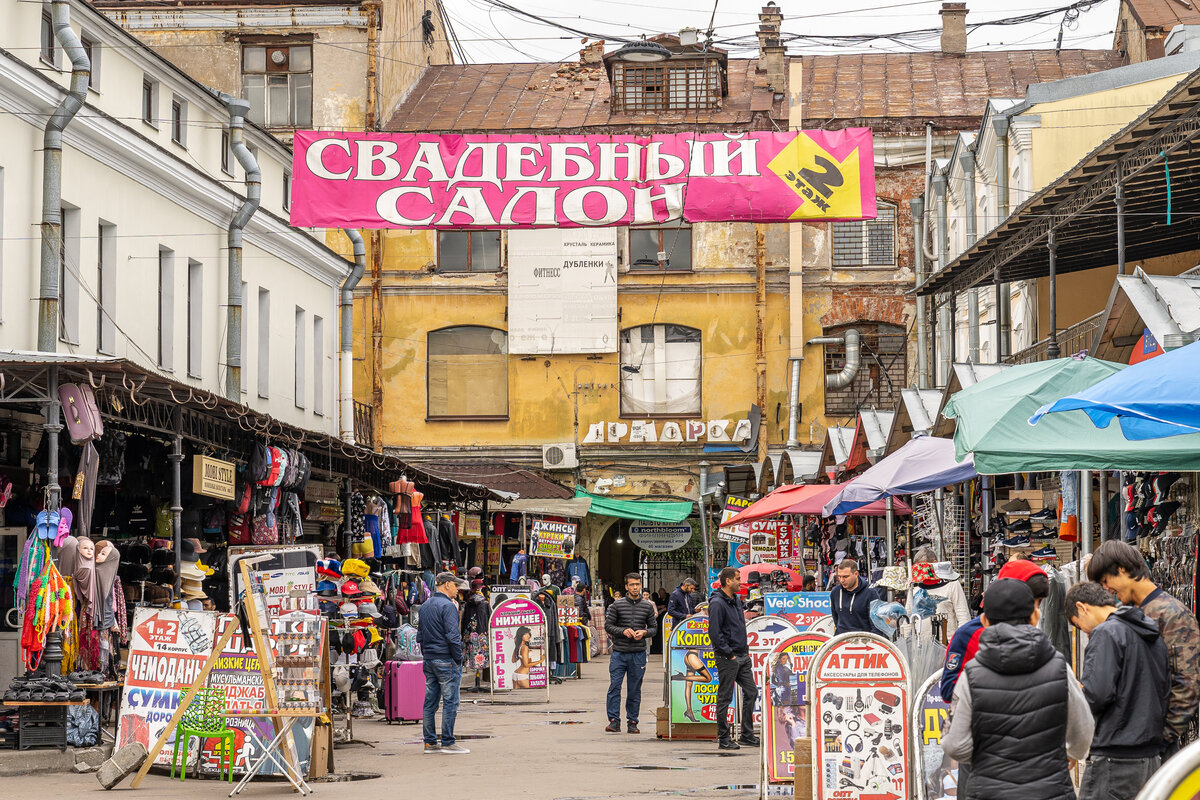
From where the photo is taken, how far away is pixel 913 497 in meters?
19.7

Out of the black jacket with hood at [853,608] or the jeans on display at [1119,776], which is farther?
the black jacket with hood at [853,608]

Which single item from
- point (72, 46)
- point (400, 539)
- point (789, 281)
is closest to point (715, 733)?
point (400, 539)

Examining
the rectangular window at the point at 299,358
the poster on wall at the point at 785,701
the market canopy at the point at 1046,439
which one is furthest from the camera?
the rectangular window at the point at 299,358

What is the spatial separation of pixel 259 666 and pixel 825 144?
820 cm

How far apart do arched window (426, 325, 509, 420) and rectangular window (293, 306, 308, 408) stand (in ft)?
26.0

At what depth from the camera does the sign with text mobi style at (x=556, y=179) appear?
16484mm

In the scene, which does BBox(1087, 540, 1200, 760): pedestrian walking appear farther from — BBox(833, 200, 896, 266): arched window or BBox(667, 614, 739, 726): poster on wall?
BBox(833, 200, 896, 266): arched window

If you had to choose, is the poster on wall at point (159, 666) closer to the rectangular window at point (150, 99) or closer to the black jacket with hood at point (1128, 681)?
the black jacket with hood at point (1128, 681)

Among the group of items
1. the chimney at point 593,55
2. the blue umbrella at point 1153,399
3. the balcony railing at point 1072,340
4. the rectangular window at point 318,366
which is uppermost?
the chimney at point 593,55

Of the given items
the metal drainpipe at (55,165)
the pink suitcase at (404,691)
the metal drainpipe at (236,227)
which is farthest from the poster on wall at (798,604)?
the metal drainpipe at (236,227)

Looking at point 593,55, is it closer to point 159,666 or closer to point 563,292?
point 563,292

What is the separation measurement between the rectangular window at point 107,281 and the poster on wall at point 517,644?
645 cm

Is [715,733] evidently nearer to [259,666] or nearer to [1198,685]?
[259,666]

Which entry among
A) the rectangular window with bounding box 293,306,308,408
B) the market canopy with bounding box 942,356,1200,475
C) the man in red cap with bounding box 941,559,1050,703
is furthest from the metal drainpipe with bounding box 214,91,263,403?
the man in red cap with bounding box 941,559,1050,703
